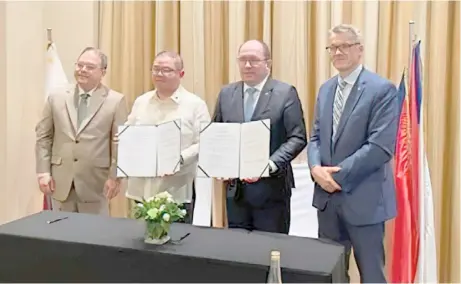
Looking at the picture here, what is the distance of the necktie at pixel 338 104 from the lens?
271 cm

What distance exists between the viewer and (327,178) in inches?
105

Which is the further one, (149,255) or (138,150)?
(138,150)

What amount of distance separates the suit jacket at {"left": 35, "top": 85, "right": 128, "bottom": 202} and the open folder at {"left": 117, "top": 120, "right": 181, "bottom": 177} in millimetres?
544

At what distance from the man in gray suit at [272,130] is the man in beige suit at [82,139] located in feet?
2.48

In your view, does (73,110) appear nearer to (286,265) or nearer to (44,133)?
(44,133)

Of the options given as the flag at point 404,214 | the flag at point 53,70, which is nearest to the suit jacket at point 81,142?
the flag at point 53,70

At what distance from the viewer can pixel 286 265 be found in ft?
6.46

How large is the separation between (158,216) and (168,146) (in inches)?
29.0

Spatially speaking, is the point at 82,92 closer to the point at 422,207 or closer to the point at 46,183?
the point at 46,183

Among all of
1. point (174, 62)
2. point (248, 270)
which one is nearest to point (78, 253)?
point (248, 270)

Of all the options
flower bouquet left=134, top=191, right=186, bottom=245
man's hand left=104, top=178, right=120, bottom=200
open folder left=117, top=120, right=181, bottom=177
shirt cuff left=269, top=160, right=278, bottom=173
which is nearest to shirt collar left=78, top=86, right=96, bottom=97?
man's hand left=104, top=178, right=120, bottom=200

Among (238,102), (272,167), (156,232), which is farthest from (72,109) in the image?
(156,232)

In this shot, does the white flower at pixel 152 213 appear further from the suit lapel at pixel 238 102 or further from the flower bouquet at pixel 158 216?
the suit lapel at pixel 238 102

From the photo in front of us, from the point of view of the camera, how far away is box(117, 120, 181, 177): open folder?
9.23ft
